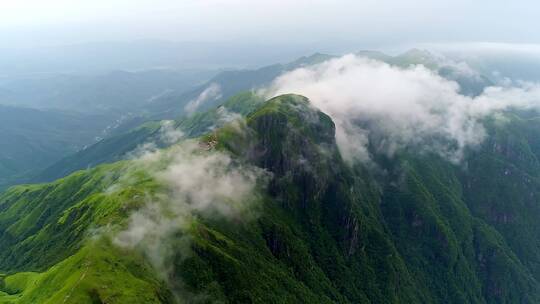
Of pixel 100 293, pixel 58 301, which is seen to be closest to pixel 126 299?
pixel 100 293

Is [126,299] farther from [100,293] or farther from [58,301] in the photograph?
[58,301]
